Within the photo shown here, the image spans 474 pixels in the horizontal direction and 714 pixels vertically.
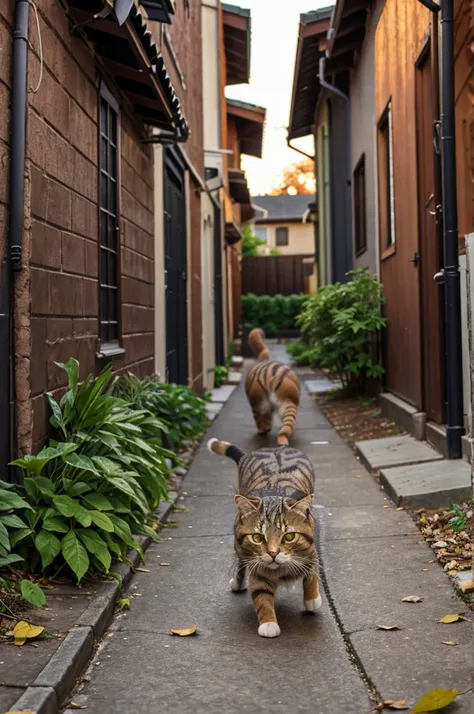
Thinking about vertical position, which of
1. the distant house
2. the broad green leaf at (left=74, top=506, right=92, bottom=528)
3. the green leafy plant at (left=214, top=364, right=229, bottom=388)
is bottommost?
the broad green leaf at (left=74, top=506, right=92, bottom=528)

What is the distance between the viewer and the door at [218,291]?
1906 centimetres

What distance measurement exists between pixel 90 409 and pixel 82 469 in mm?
498

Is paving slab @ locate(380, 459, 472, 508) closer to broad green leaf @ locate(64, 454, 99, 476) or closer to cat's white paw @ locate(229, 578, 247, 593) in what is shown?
cat's white paw @ locate(229, 578, 247, 593)

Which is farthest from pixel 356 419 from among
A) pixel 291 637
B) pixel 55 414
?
pixel 291 637

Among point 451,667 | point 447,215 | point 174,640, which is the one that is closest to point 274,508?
point 174,640

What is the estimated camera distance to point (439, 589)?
459 cm

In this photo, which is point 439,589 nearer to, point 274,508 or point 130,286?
point 274,508

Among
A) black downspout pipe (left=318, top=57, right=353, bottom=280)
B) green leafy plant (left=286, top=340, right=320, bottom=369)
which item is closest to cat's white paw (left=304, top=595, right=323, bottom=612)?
black downspout pipe (left=318, top=57, right=353, bottom=280)

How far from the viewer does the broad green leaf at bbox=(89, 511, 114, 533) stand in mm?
4430

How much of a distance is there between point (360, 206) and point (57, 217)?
943cm

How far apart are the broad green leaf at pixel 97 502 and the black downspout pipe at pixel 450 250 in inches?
133

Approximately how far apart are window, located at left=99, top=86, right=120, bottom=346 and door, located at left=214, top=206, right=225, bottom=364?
11276mm

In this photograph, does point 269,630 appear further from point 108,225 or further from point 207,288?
point 207,288

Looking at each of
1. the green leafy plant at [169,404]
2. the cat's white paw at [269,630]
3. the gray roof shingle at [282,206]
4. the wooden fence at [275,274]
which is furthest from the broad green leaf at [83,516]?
the gray roof shingle at [282,206]
